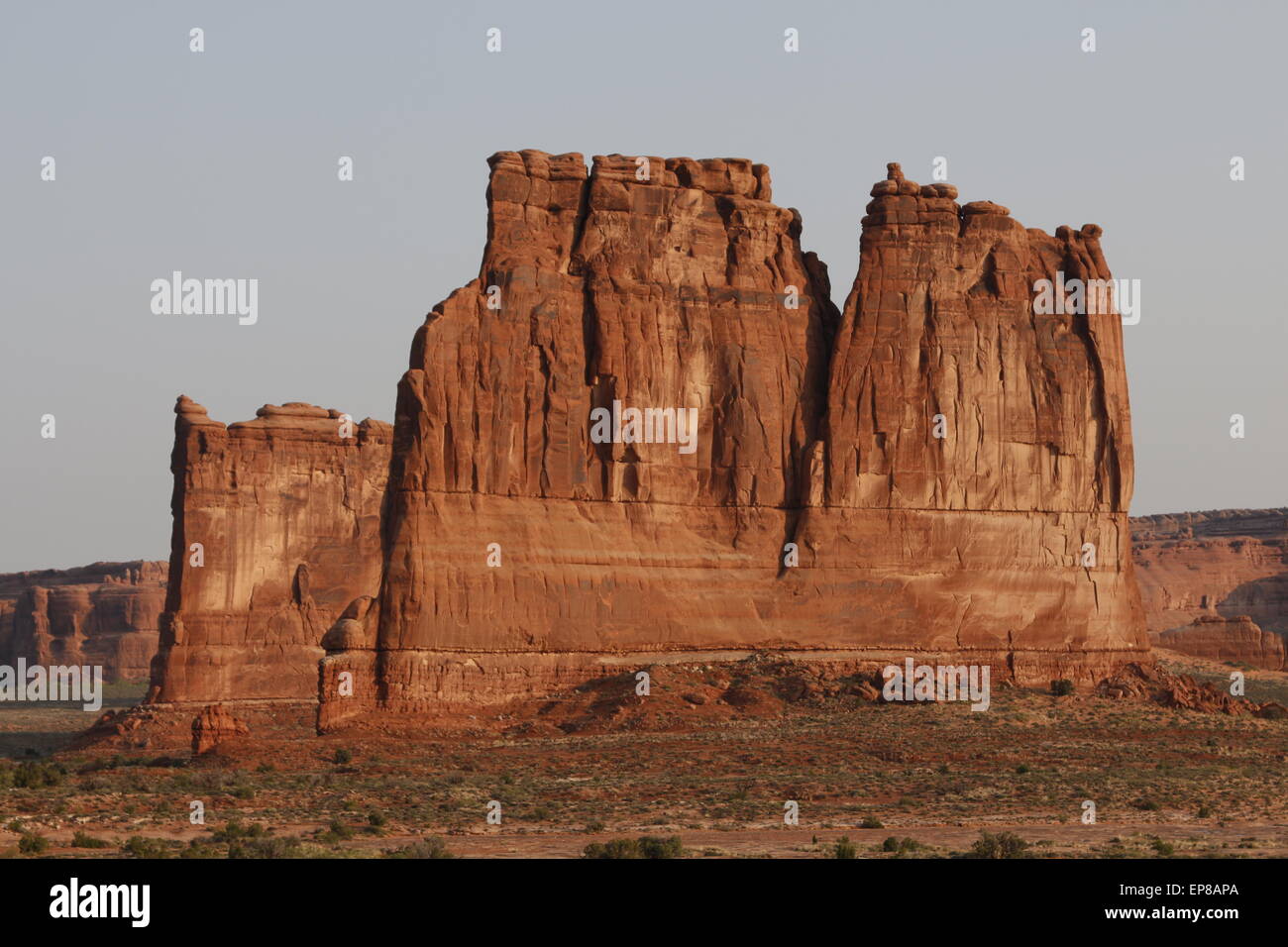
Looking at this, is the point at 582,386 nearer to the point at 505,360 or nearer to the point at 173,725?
the point at 505,360

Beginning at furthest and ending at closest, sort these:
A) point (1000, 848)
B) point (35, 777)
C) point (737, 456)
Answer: point (737, 456), point (35, 777), point (1000, 848)

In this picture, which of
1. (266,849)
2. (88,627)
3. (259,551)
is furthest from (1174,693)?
(88,627)

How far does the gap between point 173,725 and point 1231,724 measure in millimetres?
39296

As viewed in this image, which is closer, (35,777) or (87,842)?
(87,842)

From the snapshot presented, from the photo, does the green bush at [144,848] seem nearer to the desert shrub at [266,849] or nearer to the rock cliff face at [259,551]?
the desert shrub at [266,849]

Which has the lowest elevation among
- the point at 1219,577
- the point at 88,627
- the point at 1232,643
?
the point at 1232,643

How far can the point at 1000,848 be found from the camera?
32344 millimetres

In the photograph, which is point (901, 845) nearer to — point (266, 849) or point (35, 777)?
point (266, 849)

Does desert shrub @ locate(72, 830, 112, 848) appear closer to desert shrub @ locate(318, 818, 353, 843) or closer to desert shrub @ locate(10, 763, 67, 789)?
desert shrub @ locate(318, 818, 353, 843)

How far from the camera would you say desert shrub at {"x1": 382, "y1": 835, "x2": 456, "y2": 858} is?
30970 mm

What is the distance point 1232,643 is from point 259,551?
44.5 m
